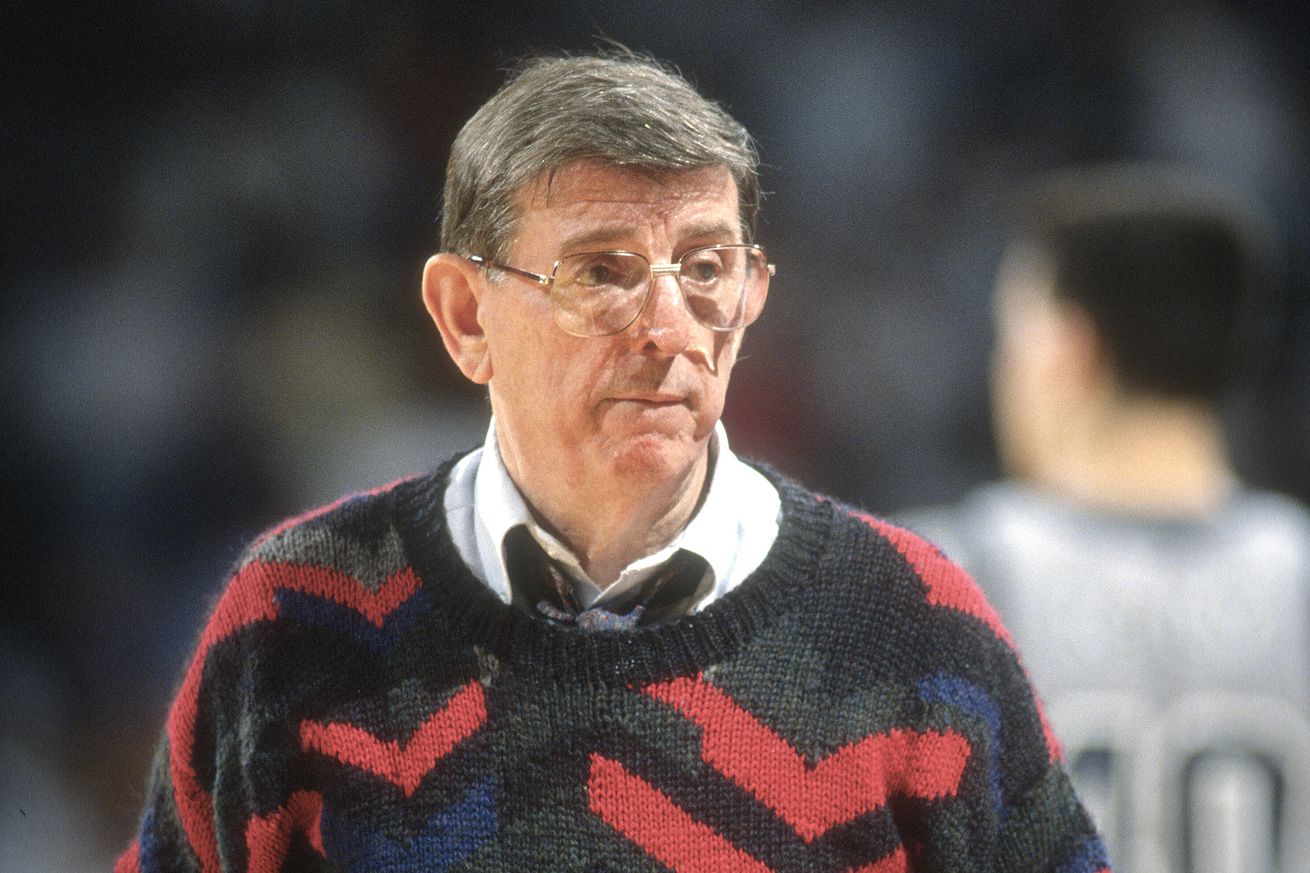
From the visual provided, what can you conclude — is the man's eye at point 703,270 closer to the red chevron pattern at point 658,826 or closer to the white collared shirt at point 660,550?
Result: the white collared shirt at point 660,550

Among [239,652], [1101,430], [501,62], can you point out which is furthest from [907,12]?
[239,652]

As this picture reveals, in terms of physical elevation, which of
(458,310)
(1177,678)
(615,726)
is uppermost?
(458,310)

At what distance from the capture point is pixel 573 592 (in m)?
1.27

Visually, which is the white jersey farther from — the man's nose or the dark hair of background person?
the man's nose

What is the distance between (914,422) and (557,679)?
1977 mm

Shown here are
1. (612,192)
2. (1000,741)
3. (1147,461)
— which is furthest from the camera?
(1147,461)

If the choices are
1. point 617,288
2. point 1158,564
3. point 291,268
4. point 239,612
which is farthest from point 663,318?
point 291,268

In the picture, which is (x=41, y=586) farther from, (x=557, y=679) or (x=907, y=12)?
(x=907, y=12)

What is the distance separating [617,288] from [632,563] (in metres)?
0.25

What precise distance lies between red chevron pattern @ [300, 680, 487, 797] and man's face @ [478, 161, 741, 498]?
207mm

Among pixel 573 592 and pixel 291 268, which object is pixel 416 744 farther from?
pixel 291 268

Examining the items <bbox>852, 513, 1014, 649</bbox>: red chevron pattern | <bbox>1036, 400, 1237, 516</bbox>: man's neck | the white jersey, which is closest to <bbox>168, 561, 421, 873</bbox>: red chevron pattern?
<bbox>852, 513, 1014, 649</bbox>: red chevron pattern

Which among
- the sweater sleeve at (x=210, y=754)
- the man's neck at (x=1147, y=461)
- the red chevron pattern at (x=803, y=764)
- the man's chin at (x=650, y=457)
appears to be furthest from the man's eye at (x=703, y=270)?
the man's neck at (x=1147, y=461)

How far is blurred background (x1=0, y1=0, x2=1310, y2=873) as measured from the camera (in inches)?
99.9
